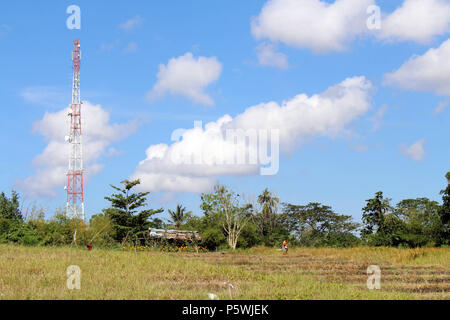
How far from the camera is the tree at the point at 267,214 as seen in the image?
38.4m

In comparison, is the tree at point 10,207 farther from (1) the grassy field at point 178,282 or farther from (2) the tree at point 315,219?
(2) the tree at point 315,219

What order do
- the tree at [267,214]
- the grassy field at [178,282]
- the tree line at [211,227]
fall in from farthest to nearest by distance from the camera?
the tree at [267,214]
the tree line at [211,227]
the grassy field at [178,282]

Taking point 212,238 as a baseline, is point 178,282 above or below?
above

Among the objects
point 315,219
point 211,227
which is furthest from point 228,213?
point 315,219

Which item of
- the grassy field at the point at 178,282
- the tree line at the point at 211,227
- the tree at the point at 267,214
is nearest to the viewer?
the grassy field at the point at 178,282

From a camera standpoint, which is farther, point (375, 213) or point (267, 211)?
point (267, 211)

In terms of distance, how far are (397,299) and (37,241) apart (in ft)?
52.9

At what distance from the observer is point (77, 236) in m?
20.6

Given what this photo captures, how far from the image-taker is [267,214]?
42.9 metres

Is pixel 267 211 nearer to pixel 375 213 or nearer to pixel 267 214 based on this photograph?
pixel 267 214

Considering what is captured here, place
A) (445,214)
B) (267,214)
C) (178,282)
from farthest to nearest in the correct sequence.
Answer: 1. (267,214)
2. (445,214)
3. (178,282)

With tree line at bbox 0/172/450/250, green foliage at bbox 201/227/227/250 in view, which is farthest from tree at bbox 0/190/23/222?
green foliage at bbox 201/227/227/250

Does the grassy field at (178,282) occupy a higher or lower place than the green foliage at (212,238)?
higher

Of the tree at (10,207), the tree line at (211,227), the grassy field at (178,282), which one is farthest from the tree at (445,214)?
the tree at (10,207)
